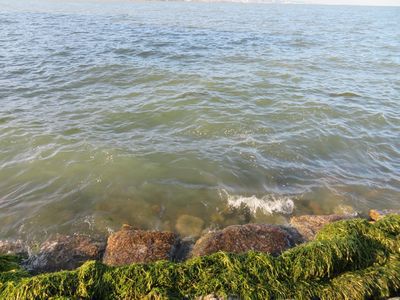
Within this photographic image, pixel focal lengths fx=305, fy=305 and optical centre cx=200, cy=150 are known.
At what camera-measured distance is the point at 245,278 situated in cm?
356

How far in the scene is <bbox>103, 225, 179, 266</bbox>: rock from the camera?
4627 mm

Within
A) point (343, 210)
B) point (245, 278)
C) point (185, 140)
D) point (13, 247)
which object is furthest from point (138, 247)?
point (185, 140)

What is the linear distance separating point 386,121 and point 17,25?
2827 centimetres

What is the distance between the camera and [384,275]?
359cm

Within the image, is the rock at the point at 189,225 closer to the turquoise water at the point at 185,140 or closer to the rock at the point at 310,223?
the turquoise water at the point at 185,140

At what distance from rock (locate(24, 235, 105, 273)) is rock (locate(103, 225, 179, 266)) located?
0.26 metres

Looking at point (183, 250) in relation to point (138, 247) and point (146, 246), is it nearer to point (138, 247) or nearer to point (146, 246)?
point (146, 246)

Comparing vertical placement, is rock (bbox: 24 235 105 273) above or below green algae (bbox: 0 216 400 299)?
below

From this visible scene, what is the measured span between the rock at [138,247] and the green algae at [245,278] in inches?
37.2

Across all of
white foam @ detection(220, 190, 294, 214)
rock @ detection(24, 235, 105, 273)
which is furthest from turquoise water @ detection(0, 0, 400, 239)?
rock @ detection(24, 235, 105, 273)

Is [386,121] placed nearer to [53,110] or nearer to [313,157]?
[313,157]

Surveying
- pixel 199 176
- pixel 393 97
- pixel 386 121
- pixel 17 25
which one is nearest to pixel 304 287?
pixel 199 176

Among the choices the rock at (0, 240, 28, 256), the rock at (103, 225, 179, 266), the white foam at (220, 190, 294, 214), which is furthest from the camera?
the white foam at (220, 190, 294, 214)

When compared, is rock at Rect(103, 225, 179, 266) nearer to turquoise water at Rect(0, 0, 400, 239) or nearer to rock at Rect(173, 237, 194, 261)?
rock at Rect(173, 237, 194, 261)
